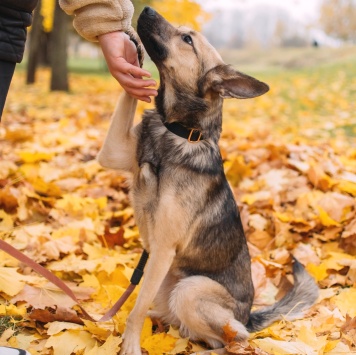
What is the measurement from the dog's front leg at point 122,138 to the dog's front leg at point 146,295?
0.65 meters

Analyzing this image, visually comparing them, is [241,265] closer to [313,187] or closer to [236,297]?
[236,297]

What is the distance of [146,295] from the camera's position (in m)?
2.78

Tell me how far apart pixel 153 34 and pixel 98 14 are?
0.60 meters

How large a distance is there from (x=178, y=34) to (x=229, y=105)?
10297 millimetres

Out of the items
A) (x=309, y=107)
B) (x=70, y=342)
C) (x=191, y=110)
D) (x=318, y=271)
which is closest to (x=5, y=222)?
(x=70, y=342)

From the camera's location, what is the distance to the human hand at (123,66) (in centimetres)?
261

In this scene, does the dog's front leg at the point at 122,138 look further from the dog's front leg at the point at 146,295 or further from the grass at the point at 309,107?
the grass at the point at 309,107

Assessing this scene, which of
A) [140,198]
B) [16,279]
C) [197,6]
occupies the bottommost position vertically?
[16,279]

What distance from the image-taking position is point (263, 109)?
12180 mm

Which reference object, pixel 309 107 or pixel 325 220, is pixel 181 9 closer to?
pixel 309 107

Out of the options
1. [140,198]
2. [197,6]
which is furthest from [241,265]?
[197,6]

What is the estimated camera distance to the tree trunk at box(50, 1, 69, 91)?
13273 mm

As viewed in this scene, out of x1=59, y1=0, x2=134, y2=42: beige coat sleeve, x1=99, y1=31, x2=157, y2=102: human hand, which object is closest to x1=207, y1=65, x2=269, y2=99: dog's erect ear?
x1=99, y1=31, x2=157, y2=102: human hand

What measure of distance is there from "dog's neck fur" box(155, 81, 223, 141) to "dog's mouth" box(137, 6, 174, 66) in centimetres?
21
